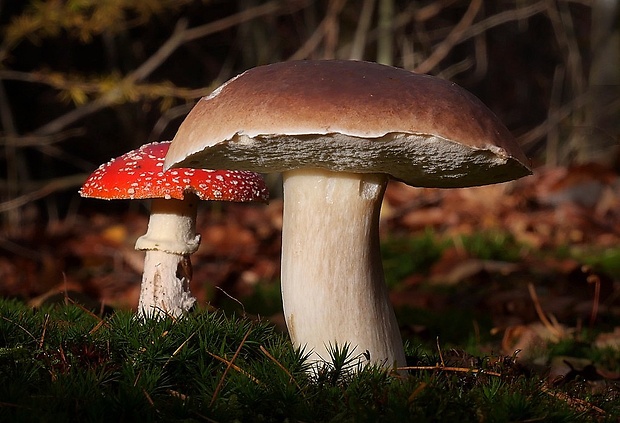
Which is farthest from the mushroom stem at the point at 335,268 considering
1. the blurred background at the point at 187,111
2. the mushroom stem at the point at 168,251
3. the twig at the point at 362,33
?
the twig at the point at 362,33

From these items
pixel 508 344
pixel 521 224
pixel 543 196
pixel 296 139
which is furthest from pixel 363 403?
pixel 543 196

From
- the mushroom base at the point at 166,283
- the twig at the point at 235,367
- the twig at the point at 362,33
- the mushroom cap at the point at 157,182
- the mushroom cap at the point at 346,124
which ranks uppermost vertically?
the twig at the point at 362,33

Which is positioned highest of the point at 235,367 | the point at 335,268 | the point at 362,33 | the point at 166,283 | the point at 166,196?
the point at 362,33

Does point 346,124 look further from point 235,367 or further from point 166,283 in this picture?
point 166,283

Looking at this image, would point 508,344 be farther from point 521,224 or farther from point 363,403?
point 521,224

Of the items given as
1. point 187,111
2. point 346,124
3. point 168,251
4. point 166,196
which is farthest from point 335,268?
point 187,111

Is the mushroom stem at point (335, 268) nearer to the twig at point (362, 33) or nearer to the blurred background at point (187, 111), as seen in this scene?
the blurred background at point (187, 111)

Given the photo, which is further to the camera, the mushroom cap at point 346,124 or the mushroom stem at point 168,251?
the mushroom stem at point 168,251
